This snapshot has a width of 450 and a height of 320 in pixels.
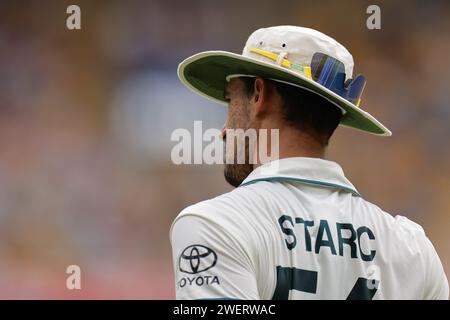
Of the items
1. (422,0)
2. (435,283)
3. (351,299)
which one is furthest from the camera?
(422,0)

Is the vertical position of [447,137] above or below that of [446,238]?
above

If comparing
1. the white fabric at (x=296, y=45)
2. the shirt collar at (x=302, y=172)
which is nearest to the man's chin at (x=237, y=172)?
the shirt collar at (x=302, y=172)

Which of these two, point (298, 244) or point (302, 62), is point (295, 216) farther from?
point (302, 62)

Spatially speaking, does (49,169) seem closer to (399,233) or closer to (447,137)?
(447,137)

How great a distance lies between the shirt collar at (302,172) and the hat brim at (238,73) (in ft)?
0.54

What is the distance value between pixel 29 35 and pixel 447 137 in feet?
11.5

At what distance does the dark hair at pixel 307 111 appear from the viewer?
1652 millimetres

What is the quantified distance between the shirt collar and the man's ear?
131mm

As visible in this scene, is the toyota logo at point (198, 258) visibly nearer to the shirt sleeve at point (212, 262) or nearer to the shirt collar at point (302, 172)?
the shirt sleeve at point (212, 262)

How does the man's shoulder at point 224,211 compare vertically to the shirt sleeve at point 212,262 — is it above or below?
above

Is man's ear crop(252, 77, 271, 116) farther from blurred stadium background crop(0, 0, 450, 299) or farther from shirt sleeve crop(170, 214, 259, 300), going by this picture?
blurred stadium background crop(0, 0, 450, 299)

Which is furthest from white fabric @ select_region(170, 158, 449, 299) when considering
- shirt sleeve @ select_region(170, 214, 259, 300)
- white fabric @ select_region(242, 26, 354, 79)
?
white fabric @ select_region(242, 26, 354, 79)

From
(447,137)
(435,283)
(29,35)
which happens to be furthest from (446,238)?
(435,283)

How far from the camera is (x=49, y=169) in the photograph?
6477 mm
